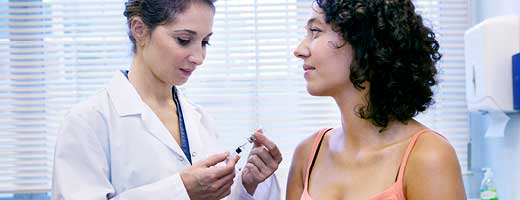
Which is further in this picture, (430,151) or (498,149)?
(498,149)

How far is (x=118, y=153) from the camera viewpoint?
1.50m

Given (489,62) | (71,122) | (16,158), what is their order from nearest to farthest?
(71,122)
(489,62)
(16,158)

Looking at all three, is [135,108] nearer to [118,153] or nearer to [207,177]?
[118,153]

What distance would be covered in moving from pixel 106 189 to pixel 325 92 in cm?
58

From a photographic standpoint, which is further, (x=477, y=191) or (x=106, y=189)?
(x=477, y=191)

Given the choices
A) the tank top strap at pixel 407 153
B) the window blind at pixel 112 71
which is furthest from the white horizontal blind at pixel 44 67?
the tank top strap at pixel 407 153

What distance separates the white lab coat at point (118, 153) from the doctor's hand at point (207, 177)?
26 mm

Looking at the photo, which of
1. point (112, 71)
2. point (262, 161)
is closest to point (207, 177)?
point (262, 161)

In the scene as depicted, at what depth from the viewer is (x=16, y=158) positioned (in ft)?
7.93

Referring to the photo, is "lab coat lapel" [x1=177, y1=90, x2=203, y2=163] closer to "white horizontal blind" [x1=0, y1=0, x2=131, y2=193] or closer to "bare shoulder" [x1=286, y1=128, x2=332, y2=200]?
"bare shoulder" [x1=286, y1=128, x2=332, y2=200]

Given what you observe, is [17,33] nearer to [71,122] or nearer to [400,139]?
[71,122]

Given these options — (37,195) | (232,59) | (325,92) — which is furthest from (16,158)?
(325,92)

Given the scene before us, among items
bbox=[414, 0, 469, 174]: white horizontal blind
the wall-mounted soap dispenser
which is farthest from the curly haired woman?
bbox=[414, 0, 469, 174]: white horizontal blind

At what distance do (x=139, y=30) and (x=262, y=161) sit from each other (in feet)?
1.55
